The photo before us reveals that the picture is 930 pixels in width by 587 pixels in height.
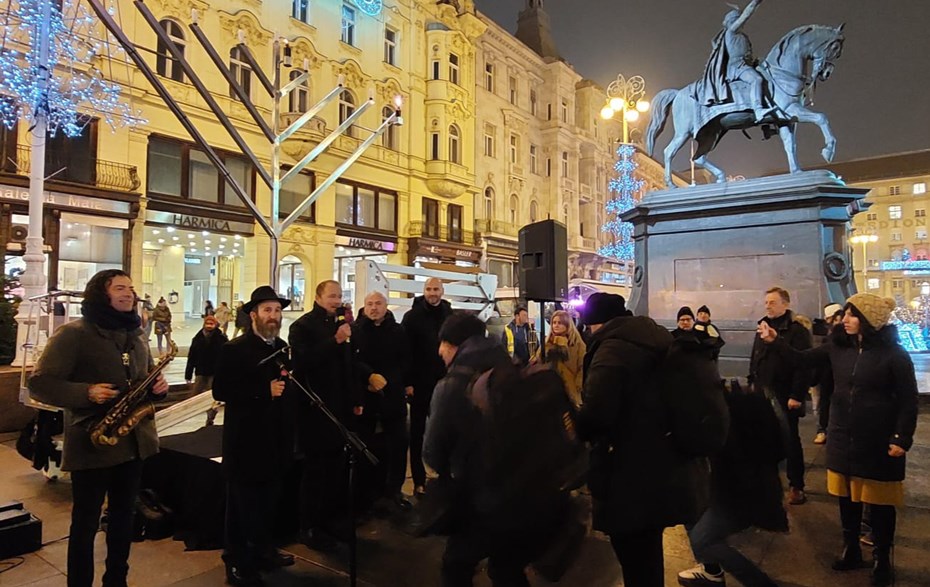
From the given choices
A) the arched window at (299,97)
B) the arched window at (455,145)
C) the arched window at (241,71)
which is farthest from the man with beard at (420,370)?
the arched window at (455,145)

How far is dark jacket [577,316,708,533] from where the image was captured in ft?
8.63

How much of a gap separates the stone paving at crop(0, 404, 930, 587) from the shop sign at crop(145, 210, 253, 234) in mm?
18249

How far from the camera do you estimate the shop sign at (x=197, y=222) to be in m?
20.8

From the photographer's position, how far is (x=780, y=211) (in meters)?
9.78

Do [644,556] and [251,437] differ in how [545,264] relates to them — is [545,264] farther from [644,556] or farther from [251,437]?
[644,556]

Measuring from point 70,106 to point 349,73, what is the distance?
1852 centimetres

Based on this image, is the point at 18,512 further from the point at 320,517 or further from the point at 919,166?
the point at 919,166

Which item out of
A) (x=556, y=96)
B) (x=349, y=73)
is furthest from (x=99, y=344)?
(x=556, y=96)

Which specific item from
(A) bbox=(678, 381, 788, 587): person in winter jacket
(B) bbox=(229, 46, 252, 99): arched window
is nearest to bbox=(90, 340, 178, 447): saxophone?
(A) bbox=(678, 381, 788, 587): person in winter jacket

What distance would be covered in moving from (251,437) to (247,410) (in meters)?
0.18

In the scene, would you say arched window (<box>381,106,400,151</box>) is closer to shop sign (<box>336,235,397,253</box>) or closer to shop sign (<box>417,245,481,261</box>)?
shop sign (<box>336,235,397,253</box>)

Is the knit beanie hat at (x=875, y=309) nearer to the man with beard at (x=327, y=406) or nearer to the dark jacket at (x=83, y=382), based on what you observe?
the man with beard at (x=327, y=406)

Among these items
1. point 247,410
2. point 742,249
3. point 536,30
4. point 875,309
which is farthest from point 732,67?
point 536,30

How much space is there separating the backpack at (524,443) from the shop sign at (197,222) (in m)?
21.7
